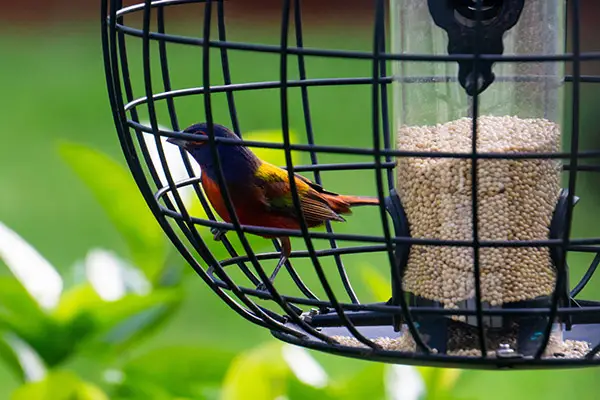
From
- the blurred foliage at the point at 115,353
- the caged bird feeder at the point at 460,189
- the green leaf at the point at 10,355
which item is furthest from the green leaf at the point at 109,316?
the caged bird feeder at the point at 460,189

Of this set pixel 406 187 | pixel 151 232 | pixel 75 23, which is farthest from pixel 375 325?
pixel 75 23

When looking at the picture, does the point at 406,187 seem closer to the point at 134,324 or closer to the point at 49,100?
the point at 134,324

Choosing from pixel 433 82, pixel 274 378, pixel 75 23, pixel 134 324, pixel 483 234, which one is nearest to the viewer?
pixel 483 234

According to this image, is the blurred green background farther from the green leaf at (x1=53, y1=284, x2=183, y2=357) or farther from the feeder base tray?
the feeder base tray

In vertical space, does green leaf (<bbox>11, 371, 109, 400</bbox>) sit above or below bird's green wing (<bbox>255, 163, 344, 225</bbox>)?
below

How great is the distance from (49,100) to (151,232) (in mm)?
7150

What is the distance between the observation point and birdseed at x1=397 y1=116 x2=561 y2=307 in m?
1.97

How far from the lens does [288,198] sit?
7.29 ft

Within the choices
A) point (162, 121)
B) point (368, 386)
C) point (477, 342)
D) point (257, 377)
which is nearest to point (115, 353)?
point (257, 377)

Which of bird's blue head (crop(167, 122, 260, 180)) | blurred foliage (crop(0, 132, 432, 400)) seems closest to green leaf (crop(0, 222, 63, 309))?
blurred foliage (crop(0, 132, 432, 400))

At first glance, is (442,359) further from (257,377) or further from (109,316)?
(109,316)

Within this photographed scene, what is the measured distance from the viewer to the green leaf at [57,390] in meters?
2.40

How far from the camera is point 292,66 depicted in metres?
9.37

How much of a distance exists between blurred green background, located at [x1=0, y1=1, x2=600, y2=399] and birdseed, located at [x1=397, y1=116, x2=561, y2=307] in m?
1.24
